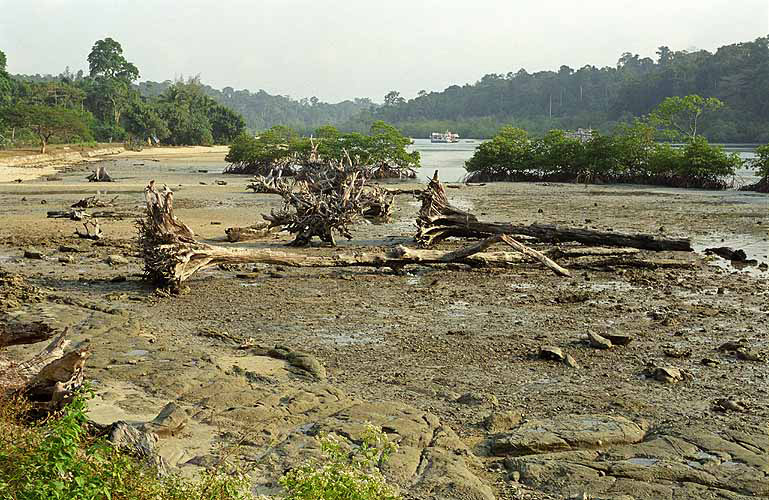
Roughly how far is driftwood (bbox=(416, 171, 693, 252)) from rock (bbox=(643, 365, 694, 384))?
736cm

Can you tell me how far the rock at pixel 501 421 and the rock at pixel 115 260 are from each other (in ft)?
30.6

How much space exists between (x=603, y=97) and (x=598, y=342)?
369 ft

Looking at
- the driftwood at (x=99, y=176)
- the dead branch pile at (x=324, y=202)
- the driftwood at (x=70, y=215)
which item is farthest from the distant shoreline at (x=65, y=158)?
the dead branch pile at (x=324, y=202)

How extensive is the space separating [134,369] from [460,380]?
3.22 meters

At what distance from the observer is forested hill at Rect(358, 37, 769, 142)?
74.2 m

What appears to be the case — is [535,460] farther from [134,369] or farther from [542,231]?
[542,231]

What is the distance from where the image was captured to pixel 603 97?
115 metres

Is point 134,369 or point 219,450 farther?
point 134,369

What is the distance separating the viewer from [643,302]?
453 inches

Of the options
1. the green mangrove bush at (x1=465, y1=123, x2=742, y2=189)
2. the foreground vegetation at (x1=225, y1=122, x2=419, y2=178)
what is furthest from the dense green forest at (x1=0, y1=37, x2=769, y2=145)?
the green mangrove bush at (x1=465, y1=123, x2=742, y2=189)

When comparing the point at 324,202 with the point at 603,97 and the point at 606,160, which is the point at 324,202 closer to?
the point at 606,160

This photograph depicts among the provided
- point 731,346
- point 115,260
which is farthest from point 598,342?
point 115,260

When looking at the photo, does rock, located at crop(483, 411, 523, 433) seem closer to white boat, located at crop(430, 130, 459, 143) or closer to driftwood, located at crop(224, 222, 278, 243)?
driftwood, located at crop(224, 222, 278, 243)

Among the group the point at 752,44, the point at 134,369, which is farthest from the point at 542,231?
the point at 752,44
